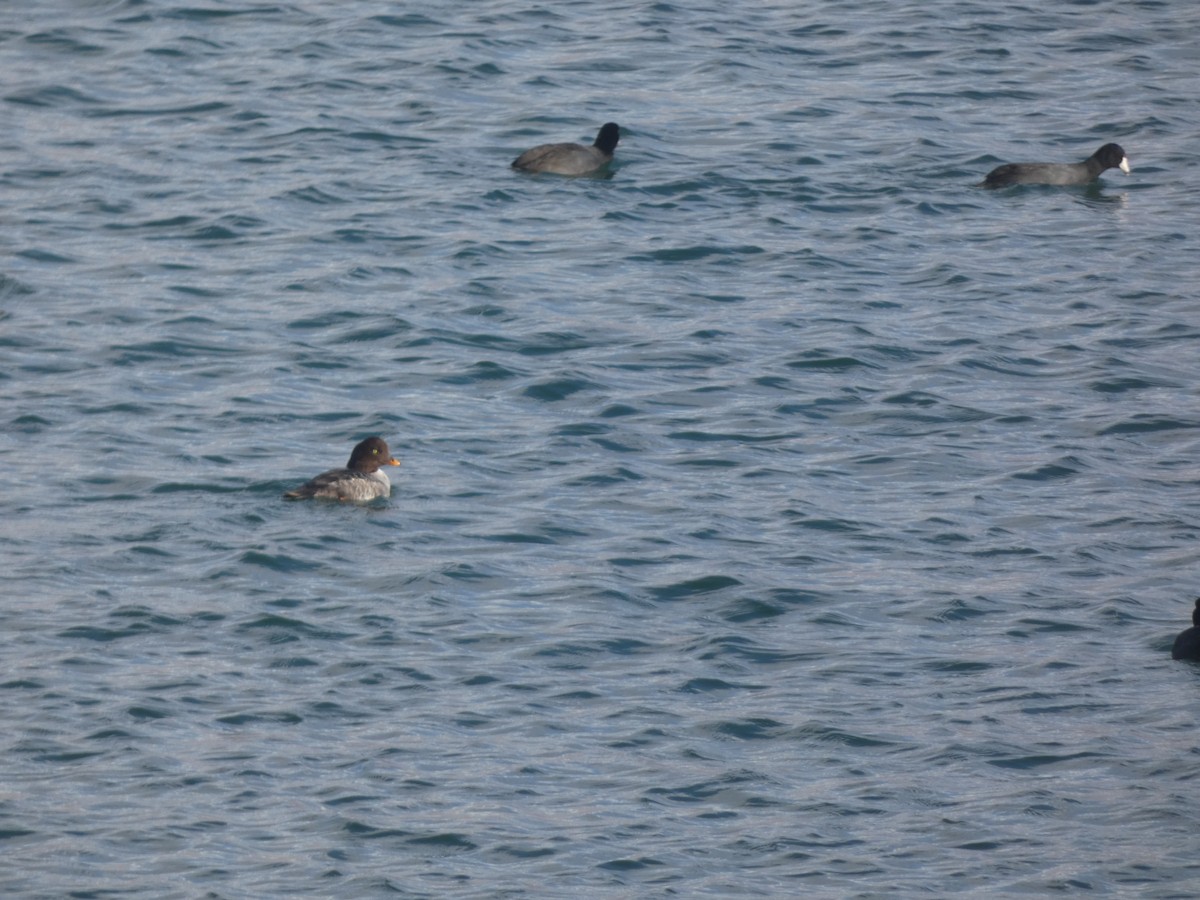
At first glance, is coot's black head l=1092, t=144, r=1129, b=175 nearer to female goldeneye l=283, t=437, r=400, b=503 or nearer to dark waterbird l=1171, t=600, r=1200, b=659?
dark waterbird l=1171, t=600, r=1200, b=659

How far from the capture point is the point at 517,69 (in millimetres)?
26266

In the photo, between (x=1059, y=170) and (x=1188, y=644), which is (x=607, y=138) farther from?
(x=1188, y=644)

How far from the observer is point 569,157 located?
22453 millimetres

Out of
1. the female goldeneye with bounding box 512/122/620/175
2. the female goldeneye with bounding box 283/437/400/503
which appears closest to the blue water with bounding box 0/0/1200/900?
the female goldeneye with bounding box 283/437/400/503

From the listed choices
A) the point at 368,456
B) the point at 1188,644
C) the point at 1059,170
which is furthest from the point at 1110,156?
the point at 368,456

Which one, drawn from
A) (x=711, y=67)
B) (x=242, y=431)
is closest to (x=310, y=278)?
(x=242, y=431)

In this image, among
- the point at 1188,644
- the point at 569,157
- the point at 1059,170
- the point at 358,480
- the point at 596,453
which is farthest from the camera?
the point at 1059,170

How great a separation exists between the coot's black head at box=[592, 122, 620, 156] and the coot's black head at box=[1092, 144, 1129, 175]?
5.42m

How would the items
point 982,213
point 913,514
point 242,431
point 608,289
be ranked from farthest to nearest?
point 982,213
point 608,289
point 242,431
point 913,514

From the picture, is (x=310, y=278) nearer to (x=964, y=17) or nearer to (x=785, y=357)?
(x=785, y=357)

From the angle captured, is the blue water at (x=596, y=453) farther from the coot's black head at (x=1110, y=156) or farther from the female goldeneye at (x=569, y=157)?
the coot's black head at (x=1110, y=156)

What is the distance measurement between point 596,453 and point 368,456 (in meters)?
2.07

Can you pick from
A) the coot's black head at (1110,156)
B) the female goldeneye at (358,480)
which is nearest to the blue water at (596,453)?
the female goldeneye at (358,480)

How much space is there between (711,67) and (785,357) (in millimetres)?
8783
